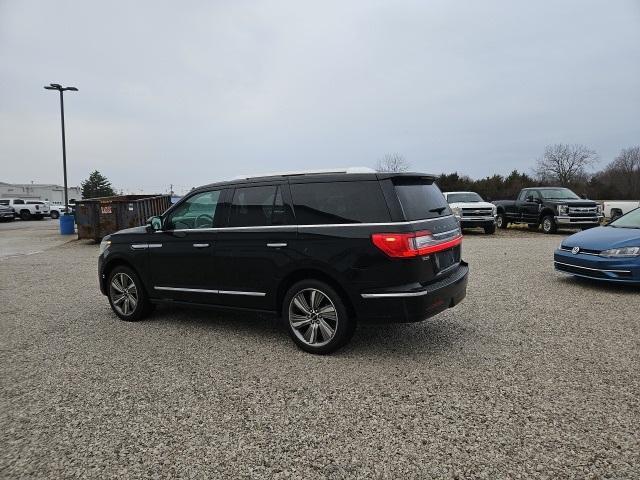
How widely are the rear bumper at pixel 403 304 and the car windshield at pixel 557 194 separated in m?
16.6

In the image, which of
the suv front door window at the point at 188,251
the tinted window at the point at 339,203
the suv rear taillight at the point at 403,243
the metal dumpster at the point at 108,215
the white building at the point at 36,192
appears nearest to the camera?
the suv rear taillight at the point at 403,243

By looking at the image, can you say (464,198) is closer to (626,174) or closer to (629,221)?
(629,221)

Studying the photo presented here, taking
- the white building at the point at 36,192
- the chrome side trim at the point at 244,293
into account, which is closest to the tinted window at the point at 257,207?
the chrome side trim at the point at 244,293

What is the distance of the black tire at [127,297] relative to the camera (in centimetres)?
570

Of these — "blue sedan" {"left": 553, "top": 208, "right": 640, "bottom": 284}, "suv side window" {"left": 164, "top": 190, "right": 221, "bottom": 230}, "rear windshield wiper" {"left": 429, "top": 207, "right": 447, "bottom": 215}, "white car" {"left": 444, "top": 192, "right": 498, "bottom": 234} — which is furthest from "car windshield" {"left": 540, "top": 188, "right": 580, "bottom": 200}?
"suv side window" {"left": 164, "top": 190, "right": 221, "bottom": 230}

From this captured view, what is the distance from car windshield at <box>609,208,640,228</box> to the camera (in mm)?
7534

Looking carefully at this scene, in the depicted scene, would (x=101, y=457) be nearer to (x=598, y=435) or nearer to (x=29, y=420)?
(x=29, y=420)

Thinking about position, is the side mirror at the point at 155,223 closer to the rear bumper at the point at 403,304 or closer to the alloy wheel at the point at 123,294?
the alloy wheel at the point at 123,294

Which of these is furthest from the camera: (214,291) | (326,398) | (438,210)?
(214,291)

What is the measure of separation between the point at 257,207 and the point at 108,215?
44.6 feet

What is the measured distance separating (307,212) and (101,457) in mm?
2640

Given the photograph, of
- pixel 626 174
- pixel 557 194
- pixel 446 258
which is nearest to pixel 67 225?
pixel 446 258

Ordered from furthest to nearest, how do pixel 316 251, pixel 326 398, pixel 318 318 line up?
pixel 318 318, pixel 316 251, pixel 326 398

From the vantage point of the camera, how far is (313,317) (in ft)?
14.3
